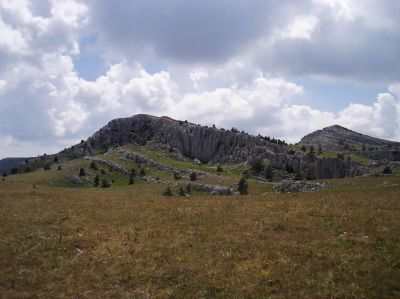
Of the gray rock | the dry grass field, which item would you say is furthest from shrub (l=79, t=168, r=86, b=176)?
the dry grass field

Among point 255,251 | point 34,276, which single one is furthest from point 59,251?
point 255,251

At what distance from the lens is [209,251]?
24938mm

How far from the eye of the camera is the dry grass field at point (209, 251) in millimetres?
20031

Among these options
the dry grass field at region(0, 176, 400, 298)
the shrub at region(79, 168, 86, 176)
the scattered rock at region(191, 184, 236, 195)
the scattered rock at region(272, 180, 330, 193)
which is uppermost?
the shrub at region(79, 168, 86, 176)

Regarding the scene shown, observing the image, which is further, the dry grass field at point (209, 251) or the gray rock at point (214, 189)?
the gray rock at point (214, 189)

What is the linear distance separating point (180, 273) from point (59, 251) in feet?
30.6

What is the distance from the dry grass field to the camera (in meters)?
20.0

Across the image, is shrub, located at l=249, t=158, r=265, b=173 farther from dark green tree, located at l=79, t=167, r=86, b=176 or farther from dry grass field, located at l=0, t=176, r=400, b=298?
dry grass field, located at l=0, t=176, r=400, b=298

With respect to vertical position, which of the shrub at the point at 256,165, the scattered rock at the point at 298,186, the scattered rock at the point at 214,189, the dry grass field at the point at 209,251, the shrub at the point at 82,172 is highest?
the shrub at the point at 256,165

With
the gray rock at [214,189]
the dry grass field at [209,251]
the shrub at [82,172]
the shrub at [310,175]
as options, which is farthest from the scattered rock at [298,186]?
the shrub at [82,172]

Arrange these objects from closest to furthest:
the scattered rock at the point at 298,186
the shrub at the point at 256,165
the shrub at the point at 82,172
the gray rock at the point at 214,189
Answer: the scattered rock at the point at 298,186 < the gray rock at the point at 214,189 < the shrub at the point at 82,172 < the shrub at the point at 256,165

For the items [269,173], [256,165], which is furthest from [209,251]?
[256,165]

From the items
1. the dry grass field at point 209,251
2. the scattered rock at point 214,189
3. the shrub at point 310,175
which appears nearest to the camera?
the dry grass field at point 209,251

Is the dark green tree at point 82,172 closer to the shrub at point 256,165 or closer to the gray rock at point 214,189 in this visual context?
the gray rock at point 214,189
